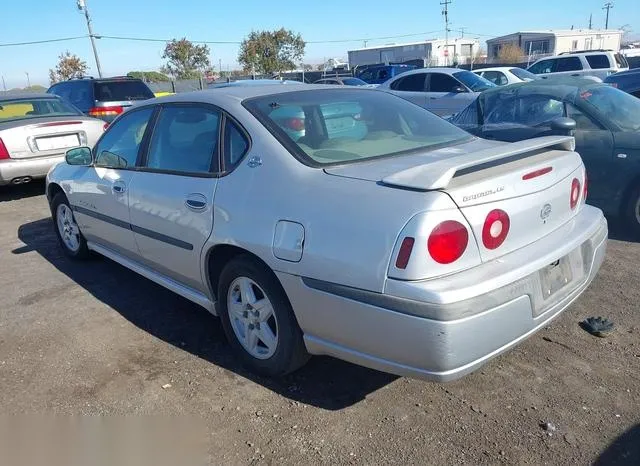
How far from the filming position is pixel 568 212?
3045 mm

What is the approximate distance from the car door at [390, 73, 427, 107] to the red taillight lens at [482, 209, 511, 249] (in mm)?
10337

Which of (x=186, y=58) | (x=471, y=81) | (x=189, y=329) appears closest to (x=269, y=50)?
(x=186, y=58)

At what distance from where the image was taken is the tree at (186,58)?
4597 centimetres

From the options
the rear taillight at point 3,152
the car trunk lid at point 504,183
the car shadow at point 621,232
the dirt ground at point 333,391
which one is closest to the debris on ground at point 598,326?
the dirt ground at point 333,391

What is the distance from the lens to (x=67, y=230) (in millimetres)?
5375

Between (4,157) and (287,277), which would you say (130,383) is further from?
(4,157)

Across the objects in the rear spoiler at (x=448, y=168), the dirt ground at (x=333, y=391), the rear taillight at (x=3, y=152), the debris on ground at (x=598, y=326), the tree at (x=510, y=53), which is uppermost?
the rear spoiler at (x=448, y=168)

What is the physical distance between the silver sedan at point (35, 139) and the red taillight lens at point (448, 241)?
22.6 feet

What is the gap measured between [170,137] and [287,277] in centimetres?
156

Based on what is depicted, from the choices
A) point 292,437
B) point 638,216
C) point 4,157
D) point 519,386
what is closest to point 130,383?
point 292,437

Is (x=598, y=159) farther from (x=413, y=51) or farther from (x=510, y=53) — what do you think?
(x=413, y=51)

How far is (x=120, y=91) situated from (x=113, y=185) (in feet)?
28.9

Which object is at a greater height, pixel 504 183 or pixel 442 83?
pixel 504 183

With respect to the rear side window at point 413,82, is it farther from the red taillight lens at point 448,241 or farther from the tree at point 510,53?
the tree at point 510,53
